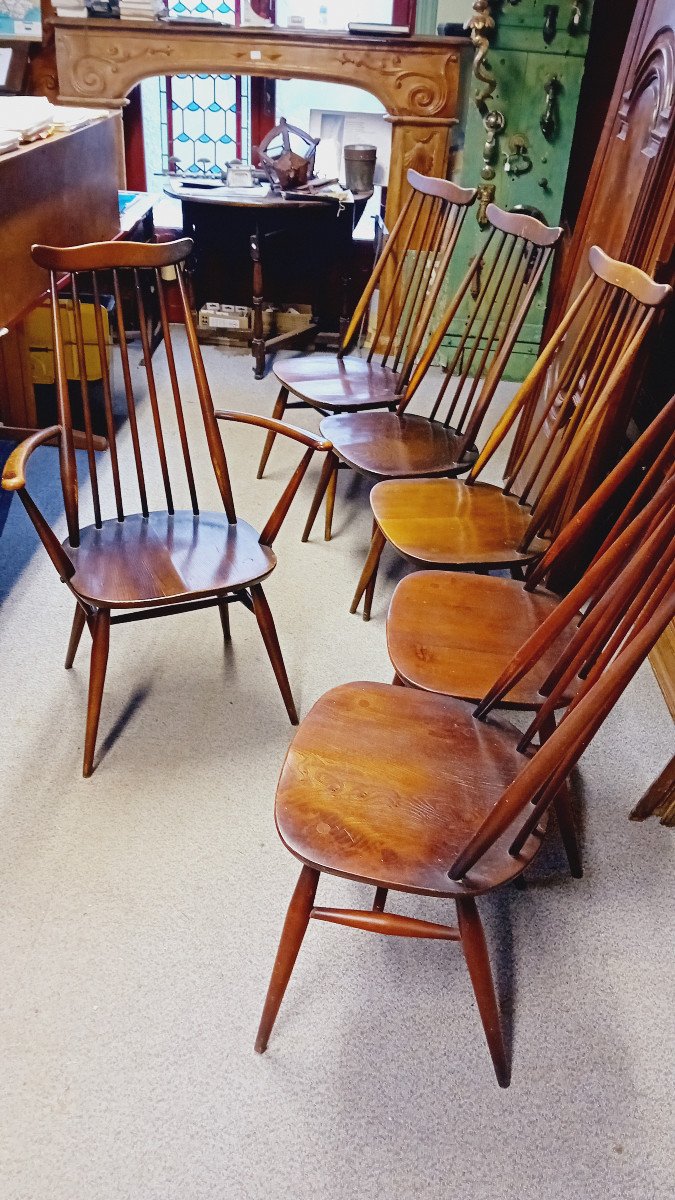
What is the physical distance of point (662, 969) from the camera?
1.47 m

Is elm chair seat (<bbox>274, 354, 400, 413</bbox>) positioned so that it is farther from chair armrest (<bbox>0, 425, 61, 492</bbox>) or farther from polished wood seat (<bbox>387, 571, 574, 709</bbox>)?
chair armrest (<bbox>0, 425, 61, 492</bbox>)

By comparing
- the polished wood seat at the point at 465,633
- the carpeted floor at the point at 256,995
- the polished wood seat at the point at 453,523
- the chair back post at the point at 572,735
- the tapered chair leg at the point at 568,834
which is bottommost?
the carpeted floor at the point at 256,995

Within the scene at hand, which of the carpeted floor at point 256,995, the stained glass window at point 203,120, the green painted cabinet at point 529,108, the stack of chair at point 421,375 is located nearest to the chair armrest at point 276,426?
the stack of chair at point 421,375

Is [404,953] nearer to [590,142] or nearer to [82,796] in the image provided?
[82,796]

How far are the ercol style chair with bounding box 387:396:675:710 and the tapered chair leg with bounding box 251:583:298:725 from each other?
0.98 feet

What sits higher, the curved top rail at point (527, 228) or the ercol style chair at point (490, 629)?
the curved top rail at point (527, 228)

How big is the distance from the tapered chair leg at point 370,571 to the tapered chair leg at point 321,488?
329 mm

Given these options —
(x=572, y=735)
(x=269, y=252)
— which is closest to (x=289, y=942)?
(x=572, y=735)

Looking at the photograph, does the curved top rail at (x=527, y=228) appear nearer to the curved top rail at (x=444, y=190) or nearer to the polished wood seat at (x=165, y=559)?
the curved top rail at (x=444, y=190)

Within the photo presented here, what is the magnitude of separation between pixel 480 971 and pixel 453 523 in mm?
959

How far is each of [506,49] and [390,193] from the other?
68cm

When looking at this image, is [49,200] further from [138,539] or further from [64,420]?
[138,539]

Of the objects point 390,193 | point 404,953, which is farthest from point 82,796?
point 390,193

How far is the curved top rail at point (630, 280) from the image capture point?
153cm
